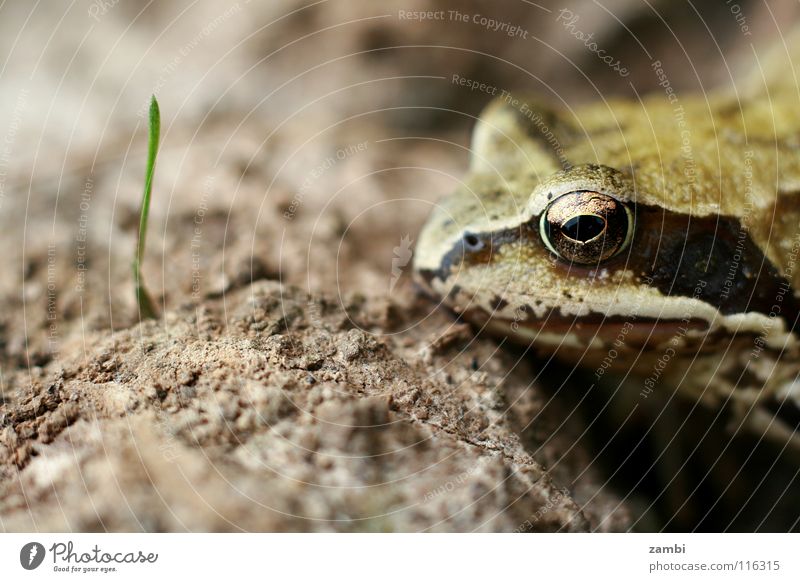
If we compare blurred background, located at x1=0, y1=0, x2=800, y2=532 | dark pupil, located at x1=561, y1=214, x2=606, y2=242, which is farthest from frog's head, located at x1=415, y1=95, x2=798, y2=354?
blurred background, located at x1=0, y1=0, x2=800, y2=532

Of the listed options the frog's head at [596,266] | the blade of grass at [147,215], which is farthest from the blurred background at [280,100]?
the frog's head at [596,266]

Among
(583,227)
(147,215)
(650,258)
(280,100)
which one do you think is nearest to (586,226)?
(583,227)

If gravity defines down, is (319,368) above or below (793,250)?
below

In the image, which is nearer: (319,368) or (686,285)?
(319,368)

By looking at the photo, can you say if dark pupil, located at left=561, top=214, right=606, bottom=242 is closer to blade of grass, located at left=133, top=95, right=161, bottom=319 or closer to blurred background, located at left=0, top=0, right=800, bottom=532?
blurred background, located at left=0, top=0, right=800, bottom=532

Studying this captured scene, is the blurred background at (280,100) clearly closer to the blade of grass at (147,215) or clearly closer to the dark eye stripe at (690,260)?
the blade of grass at (147,215)
